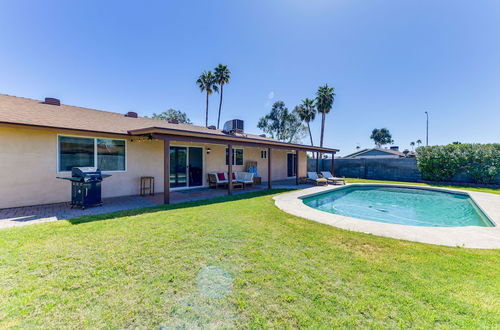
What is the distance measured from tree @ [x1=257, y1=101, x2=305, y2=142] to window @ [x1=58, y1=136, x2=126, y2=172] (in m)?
28.0

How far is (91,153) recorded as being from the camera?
25.0 feet

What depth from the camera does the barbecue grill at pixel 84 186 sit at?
6.15 metres

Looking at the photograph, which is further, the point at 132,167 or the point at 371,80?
the point at 371,80

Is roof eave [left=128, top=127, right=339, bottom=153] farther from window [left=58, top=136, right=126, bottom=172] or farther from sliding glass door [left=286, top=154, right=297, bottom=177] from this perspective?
sliding glass door [left=286, top=154, right=297, bottom=177]

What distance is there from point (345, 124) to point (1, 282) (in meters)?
31.1

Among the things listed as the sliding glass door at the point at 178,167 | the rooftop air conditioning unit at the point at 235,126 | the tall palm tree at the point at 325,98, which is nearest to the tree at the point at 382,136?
the tall palm tree at the point at 325,98

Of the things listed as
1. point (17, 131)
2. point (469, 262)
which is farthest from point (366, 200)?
point (17, 131)

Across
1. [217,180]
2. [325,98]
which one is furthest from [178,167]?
[325,98]

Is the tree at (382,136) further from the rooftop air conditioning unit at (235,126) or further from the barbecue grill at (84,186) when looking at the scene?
the barbecue grill at (84,186)

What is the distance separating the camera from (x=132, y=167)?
864 cm

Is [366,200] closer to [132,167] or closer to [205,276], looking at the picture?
[205,276]

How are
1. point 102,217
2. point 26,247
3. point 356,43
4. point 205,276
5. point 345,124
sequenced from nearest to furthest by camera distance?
point 205,276, point 26,247, point 102,217, point 356,43, point 345,124

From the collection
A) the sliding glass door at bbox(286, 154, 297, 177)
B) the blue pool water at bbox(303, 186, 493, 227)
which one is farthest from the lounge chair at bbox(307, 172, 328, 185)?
the sliding glass door at bbox(286, 154, 297, 177)

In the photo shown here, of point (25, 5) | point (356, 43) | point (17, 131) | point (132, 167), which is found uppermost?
point (356, 43)
